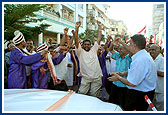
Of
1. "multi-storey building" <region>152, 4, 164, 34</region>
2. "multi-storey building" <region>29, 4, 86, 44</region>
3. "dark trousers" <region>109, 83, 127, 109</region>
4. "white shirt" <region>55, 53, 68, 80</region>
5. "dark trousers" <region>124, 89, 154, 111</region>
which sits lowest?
"dark trousers" <region>109, 83, 127, 109</region>

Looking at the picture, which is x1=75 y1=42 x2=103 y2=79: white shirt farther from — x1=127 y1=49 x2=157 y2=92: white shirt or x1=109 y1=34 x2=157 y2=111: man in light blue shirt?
x1=127 y1=49 x2=157 y2=92: white shirt

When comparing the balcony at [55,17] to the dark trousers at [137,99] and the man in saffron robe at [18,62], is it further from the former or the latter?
the dark trousers at [137,99]

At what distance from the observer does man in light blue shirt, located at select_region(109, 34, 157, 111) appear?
6.79ft

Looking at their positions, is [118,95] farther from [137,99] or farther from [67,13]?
[67,13]

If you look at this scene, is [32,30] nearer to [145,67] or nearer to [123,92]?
[123,92]

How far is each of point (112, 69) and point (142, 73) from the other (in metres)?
2.54

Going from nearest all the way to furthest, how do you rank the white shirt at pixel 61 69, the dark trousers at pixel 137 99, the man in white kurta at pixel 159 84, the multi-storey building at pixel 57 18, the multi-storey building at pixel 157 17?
the dark trousers at pixel 137 99 < the man in white kurta at pixel 159 84 < the white shirt at pixel 61 69 < the multi-storey building at pixel 57 18 < the multi-storey building at pixel 157 17

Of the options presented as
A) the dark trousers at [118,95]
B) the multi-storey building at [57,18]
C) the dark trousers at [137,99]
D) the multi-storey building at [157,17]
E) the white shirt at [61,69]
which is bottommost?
the dark trousers at [118,95]

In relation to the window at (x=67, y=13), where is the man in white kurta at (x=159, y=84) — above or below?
below

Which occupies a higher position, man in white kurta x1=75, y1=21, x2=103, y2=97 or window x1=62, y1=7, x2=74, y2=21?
window x1=62, y1=7, x2=74, y2=21

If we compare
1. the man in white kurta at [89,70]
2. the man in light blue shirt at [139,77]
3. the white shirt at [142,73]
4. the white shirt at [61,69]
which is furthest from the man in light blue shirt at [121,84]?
the white shirt at [61,69]

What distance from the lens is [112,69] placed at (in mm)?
4598

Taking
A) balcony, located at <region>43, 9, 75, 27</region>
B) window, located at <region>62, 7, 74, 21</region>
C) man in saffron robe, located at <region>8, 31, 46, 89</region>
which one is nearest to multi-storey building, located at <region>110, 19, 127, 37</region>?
window, located at <region>62, 7, 74, 21</region>

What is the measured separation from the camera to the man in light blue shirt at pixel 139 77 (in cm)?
207
